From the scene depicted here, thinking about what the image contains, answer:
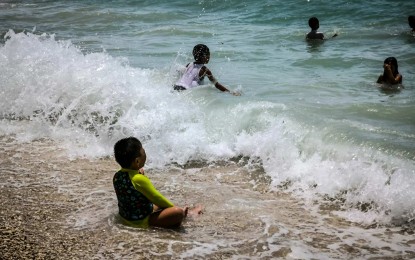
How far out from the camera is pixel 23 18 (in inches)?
798

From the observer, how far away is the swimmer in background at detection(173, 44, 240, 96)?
827 centimetres

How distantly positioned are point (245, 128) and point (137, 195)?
296cm

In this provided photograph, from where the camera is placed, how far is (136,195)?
4.09 m

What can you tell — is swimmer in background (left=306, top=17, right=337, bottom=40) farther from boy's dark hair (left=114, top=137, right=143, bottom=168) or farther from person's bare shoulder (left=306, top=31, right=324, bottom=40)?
boy's dark hair (left=114, top=137, right=143, bottom=168)

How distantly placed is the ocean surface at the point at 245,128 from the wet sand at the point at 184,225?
0.08 ft

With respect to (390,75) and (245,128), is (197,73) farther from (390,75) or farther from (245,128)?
(390,75)

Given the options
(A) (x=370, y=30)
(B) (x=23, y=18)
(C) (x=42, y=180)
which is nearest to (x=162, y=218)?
(C) (x=42, y=180)

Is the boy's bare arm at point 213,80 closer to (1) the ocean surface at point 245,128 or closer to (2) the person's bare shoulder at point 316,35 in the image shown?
(1) the ocean surface at point 245,128

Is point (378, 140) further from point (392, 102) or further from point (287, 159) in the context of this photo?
point (392, 102)

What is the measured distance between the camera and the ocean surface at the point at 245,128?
433 cm

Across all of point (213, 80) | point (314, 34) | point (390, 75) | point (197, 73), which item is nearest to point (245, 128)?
point (213, 80)

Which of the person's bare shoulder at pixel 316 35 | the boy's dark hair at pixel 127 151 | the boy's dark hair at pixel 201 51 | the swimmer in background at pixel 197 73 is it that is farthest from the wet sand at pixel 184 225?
the person's bare shoulder at pixel 316 35

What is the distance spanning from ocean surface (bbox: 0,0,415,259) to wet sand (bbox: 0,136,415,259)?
0.02 meters

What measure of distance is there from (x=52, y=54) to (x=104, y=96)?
2254 mm
